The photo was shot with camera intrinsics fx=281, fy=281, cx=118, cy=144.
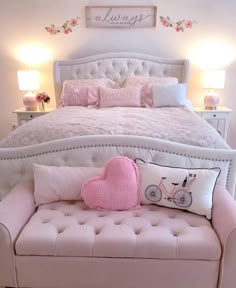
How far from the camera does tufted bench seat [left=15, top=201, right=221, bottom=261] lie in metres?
1.32

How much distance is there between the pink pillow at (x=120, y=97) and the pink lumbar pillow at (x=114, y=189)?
59.4 inches

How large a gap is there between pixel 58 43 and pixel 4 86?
95 cm

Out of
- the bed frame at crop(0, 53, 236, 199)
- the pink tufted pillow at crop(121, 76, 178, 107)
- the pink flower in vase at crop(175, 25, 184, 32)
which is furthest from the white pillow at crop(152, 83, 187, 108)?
the bed frame at crop(0, 53, 236, 199)

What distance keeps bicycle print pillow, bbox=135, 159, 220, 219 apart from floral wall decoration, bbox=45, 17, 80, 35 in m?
2.64

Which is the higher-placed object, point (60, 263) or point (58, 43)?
point (58, 43)

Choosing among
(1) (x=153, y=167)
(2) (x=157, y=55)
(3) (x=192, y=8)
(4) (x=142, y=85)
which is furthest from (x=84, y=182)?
(3) (x=192, y=8)

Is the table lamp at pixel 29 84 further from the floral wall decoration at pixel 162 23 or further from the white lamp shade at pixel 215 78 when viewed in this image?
the white lamp shade at pixel 215 78

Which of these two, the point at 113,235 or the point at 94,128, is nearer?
the point at 113,235

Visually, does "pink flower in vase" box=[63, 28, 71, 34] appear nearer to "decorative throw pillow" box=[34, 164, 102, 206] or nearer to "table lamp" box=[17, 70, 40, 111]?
"table lamp" box=[17, 70, 40, 111]

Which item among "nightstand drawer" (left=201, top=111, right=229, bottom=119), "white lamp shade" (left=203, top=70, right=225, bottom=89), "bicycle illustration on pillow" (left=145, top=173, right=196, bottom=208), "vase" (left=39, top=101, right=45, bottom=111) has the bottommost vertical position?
"bicycle illustration on pillow" (left=145, top=173, right=196, bottom=208)

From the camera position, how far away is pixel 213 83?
354cm

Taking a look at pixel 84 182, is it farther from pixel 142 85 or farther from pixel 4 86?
pixel 4 86

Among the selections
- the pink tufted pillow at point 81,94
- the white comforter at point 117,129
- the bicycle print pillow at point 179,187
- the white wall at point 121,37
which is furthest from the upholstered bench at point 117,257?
the white wall at point 121,37

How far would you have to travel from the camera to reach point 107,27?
143 inches
